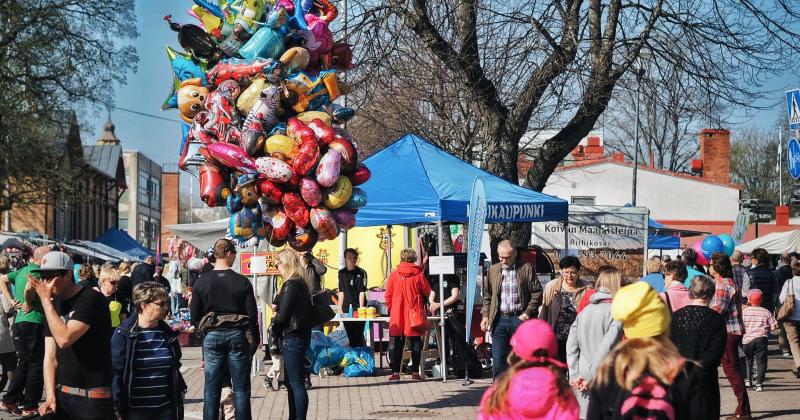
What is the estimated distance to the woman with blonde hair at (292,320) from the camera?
9.86 metres

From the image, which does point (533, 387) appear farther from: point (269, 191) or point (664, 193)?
point (664, 193)

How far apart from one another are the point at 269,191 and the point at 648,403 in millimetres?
5203

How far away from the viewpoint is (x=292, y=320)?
32.8 feet

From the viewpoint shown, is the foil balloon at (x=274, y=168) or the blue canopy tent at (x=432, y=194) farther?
the blue canopy tent at (x=432, y=194)

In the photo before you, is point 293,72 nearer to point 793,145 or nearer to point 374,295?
point 374,295

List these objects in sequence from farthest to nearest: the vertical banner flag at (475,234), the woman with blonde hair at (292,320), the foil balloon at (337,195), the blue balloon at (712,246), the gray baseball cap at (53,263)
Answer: the blue balloon at (712,246)
the vertical banner flag at (475,234)
the woman with blonde hair at (292,320)
the foil balloon at (337,195)
the gray baseball cap at (53,263)

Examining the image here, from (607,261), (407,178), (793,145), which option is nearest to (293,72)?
(407,178)

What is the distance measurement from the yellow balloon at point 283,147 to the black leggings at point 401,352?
18.0 feet

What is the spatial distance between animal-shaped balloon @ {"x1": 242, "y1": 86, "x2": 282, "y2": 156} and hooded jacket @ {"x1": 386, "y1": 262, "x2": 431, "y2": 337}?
16.1 feet

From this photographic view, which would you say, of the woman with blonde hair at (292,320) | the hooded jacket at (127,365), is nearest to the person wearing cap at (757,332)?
the woman with blonde hair at (292,320)

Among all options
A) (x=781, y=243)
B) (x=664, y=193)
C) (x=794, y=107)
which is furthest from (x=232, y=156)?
(x=664, y=193)

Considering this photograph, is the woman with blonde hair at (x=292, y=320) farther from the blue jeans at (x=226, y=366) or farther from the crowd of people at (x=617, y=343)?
the crowd of people at (x=617, y=343)

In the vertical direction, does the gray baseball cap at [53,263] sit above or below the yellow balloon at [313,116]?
below

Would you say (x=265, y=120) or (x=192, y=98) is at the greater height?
(x=192, y=98)
